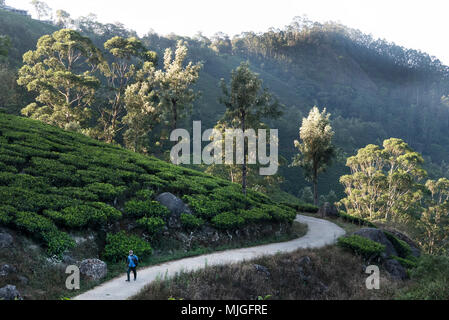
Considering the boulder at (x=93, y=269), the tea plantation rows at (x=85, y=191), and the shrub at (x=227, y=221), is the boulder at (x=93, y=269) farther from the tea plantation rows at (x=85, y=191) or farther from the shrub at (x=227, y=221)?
the shrub at (x=227, y=221)

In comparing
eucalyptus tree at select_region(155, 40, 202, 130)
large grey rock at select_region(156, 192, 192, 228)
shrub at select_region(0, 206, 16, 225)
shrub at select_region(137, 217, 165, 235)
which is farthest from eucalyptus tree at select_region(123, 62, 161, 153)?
shrub at select_region(0, 206, 16, 225)

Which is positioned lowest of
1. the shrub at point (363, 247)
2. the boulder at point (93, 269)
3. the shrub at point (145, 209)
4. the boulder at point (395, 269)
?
the boulder at point (395, 269)

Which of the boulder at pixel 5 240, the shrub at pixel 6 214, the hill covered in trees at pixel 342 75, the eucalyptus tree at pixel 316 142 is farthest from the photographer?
the hill covered in trees at pixel 342 75

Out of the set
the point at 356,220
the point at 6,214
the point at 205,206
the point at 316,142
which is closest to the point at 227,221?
the point at 205,206

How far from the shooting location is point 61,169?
1800 cm

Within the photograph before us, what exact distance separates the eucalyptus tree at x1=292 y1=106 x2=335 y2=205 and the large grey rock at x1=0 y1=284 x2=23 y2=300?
2320 cm

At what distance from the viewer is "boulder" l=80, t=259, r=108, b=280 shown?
1196cm

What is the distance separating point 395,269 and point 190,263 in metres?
11.0

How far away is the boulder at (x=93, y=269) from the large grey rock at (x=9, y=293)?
245 centimetres

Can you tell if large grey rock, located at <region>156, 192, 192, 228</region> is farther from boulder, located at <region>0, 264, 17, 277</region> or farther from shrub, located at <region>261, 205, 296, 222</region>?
boulder, located at <region>0, 264, 17, 277</region>

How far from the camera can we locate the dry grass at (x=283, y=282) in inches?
440

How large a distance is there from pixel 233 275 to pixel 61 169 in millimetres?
11157

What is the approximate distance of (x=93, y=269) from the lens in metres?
12.1

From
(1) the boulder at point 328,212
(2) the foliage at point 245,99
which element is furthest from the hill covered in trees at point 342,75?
(2) the foliage at point 245,99
